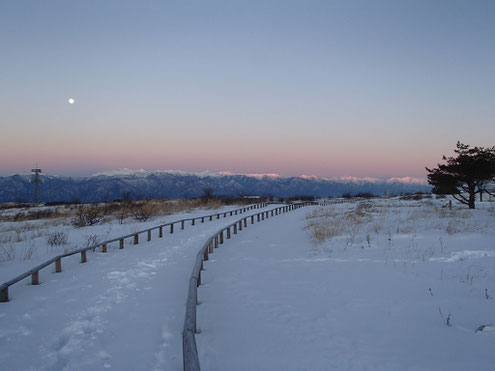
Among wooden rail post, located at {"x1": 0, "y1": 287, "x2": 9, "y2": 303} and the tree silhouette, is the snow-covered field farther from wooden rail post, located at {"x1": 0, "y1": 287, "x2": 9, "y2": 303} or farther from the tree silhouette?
the tree silhouette

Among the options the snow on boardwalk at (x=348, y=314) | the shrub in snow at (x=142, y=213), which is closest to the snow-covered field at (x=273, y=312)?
the snow on boardwalk at (x=348, y=314)

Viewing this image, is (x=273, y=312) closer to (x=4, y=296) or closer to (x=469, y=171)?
(x=4, y=296)

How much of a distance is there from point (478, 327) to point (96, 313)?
631 cm

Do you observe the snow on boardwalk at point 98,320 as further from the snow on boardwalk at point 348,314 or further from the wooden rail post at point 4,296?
the snow on boardwalk at point 348,314

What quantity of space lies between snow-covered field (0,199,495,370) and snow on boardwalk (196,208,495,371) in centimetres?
2

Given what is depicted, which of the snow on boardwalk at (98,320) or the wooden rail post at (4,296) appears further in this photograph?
the wooden rail post at (4,296)

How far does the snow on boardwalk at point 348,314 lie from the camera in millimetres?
3973

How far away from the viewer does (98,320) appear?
5320mm

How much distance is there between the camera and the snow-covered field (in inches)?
159

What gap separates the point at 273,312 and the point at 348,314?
1311 millimetres

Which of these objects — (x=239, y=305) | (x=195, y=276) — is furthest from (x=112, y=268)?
(x=239, y=305)

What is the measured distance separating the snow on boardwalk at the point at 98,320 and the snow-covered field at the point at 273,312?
2 centimetres

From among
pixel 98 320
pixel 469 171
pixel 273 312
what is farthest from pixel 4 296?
pixel 469 171

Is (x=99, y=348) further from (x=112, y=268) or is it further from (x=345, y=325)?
(x=112, y=268)
